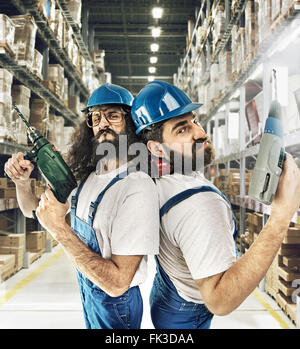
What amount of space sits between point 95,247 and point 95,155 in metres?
0.30

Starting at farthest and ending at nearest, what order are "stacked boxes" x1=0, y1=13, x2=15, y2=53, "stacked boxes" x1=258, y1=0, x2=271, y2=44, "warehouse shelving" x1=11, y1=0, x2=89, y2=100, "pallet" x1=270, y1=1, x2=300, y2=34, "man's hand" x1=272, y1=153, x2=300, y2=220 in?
1. "warehouse shelving" x1=11, y1=0, x2=89, y2=100
2. "stacked boxes" x1=0, y1=13, x2=15, y2=53
3. "stacked boxes" x1=258, y1=0, x2=271, y2=44
4. "pallet" x1=270, y1=1, x2=300, y2=34
5. "man's hand" x1=272, y1=153, x2=300, y2=220

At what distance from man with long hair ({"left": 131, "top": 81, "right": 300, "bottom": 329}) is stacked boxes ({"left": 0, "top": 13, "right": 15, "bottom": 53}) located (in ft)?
8.61

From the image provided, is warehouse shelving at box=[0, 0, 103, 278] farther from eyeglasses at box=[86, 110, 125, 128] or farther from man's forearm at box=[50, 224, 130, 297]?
man's forearm at box=[50, 224, 130, 297]

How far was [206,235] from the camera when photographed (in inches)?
30.8

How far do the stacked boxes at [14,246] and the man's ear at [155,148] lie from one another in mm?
3305

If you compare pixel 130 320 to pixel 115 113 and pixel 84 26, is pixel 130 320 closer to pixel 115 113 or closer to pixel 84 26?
pixel 115 113

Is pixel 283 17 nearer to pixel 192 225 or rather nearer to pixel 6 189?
pixel 192 225

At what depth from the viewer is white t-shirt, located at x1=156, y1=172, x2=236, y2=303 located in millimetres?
779

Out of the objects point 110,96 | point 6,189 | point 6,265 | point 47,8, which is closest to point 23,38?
point 47,8

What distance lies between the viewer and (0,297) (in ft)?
10.1

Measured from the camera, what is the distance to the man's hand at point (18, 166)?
1.12 metres

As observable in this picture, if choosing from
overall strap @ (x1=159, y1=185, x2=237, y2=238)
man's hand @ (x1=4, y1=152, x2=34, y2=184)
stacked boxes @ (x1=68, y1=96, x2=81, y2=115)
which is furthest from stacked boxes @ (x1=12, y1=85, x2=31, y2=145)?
overall strap @ (x1=159, y1=185, x2=237, y2=238)

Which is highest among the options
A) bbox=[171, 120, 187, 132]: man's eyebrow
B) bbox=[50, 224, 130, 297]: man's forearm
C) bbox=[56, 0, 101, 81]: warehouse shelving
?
bbox=[56, 0, 101, 81]: warehouse shelving

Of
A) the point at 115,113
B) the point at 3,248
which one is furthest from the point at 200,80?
the point at 115,113
